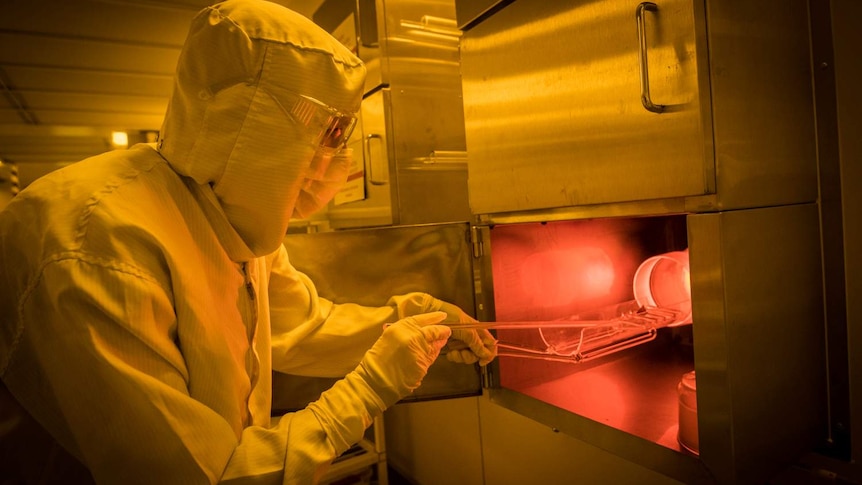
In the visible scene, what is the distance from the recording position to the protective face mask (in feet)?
3.50

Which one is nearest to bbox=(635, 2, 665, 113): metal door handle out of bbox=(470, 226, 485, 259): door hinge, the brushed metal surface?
the brushed metal surface

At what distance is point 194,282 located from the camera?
2.75ft

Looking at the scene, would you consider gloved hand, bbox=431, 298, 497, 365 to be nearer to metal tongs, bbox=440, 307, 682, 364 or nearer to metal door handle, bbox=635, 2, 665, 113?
metal tongs, bbox=440, 307, 682, 364

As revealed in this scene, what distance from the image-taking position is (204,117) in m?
0.86

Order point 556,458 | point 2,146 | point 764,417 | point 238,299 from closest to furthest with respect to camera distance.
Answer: point 764,417
point 238,299
point 556,458
point 2,146

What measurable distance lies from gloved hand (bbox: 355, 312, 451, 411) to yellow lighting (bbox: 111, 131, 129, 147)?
2679mm

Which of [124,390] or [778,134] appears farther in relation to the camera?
[778,134]

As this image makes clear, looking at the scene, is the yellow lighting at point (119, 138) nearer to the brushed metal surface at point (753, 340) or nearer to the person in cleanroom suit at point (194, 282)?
the person in cleanroom suit at point (194, 282)

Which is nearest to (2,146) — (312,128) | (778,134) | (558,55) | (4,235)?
(4,235)

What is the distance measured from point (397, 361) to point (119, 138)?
2.77m

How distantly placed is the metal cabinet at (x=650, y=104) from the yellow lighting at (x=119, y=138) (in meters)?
2.69

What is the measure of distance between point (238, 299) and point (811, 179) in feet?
3.84

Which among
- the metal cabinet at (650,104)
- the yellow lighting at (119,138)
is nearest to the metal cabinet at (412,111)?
the metal cabinet at (650,104)

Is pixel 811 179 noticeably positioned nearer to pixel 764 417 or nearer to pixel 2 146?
pixel 764 417
